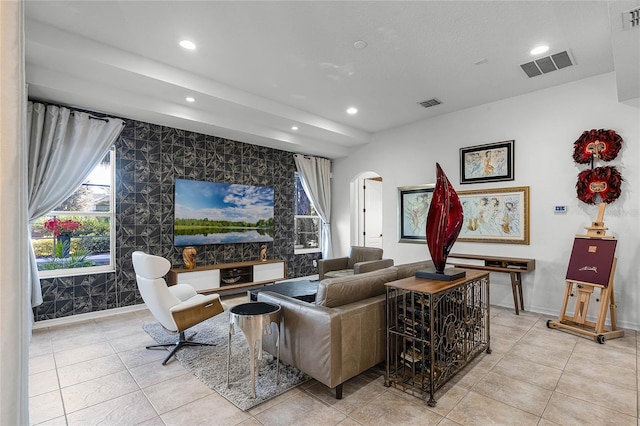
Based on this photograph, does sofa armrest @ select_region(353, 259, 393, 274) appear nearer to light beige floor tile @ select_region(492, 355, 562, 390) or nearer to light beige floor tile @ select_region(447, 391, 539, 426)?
light beige floor tile @ select_region(492, 355, 562, 390)

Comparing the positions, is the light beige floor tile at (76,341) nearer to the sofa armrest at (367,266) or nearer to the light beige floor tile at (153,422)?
the light beige floor tile at (153,422)

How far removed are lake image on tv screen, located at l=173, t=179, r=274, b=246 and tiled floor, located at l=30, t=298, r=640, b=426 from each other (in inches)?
84.7

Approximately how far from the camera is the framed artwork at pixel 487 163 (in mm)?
4688

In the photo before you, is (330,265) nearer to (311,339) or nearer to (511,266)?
(511,266)

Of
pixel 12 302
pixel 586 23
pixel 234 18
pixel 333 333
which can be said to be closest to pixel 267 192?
pixel 234 18

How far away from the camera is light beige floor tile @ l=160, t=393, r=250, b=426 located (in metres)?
2.09

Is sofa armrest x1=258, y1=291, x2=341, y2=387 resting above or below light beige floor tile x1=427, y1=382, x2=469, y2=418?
above

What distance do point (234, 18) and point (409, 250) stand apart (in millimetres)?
4680

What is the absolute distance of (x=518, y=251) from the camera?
457cm

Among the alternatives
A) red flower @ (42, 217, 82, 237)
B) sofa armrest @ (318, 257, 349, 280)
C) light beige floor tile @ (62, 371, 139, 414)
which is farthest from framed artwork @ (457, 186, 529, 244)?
red flower @ (42, 217, 82, 237)

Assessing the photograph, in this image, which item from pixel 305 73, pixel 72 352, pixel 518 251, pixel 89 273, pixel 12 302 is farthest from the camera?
pixel 518 251

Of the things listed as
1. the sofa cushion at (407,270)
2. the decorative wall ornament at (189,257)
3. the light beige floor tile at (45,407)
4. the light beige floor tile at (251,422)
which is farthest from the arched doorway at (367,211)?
the light beige floor tile at (45,407)

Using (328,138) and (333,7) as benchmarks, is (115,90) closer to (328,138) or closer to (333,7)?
(333,7)

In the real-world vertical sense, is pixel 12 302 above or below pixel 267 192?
below
